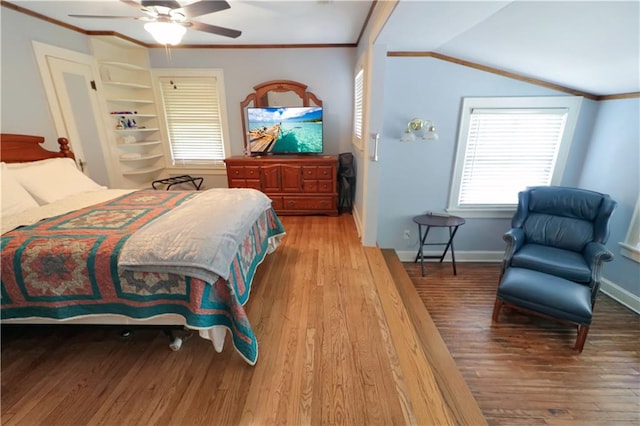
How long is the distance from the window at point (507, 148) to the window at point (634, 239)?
0.80m

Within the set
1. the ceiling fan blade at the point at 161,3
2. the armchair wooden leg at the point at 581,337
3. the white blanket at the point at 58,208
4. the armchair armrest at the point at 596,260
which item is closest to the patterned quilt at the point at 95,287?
the white blanket at the point at 58,208

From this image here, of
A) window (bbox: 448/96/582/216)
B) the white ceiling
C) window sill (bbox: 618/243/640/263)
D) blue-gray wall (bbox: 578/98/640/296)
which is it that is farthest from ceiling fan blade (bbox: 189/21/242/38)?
window sill (bbox: 618/243/640/263)

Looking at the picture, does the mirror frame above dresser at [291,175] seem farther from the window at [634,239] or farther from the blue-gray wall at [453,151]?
the window at [634,239]

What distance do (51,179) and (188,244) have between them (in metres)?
1.95

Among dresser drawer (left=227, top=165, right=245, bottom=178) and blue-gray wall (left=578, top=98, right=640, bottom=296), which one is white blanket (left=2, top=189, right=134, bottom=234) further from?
blue-gray wall (left=578, top=98, right=640, bottom=296)

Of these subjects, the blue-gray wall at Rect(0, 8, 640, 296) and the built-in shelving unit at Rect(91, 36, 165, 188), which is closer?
the blue-gray wall at Rect(0, 8, 640, 296)

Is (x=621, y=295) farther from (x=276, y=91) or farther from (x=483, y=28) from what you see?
(x=276, y=91)

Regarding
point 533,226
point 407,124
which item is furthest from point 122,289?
point 533,226

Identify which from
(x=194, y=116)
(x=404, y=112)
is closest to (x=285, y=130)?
(x=194, y=116)

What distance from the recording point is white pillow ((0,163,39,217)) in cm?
188

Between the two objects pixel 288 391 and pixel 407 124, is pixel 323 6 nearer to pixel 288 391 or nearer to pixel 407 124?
pixel 407 124

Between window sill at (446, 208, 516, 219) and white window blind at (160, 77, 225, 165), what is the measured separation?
3529mm

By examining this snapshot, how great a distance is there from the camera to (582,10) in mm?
1658

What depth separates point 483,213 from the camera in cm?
344
